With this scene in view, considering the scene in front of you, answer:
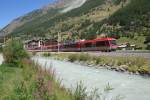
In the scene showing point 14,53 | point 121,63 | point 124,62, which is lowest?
point 121,63

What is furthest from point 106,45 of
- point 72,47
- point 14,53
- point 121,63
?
point 14,53

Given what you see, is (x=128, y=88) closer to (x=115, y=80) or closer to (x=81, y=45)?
(x=115, y=80)

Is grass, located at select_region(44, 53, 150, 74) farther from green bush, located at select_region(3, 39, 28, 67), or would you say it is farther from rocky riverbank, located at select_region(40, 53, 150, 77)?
green bush, located at select_region(3, 39, 28, 67)

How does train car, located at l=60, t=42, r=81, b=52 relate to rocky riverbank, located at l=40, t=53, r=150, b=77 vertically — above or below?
above

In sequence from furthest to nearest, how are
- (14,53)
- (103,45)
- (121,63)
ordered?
(103,45), (14,53), (121,63)

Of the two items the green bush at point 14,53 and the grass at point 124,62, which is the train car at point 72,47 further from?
the green bush at point 14,53

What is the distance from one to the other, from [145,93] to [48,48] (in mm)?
125587

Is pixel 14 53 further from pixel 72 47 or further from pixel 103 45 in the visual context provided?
pixel 72 47

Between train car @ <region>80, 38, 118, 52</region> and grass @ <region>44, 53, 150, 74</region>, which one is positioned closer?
grass @ <region>44, 53, 150, 74</region>

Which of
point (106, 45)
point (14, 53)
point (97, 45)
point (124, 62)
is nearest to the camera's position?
point (124, 62)

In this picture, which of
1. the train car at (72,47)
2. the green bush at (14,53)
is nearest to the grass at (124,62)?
the green bush at (14,53)

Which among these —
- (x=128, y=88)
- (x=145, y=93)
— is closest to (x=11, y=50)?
(x=128, y=88)

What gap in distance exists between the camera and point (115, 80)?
36.8m

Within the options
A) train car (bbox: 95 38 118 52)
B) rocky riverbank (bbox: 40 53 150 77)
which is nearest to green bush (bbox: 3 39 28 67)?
rocky riverbank (bbox: 40 53 150 77)
